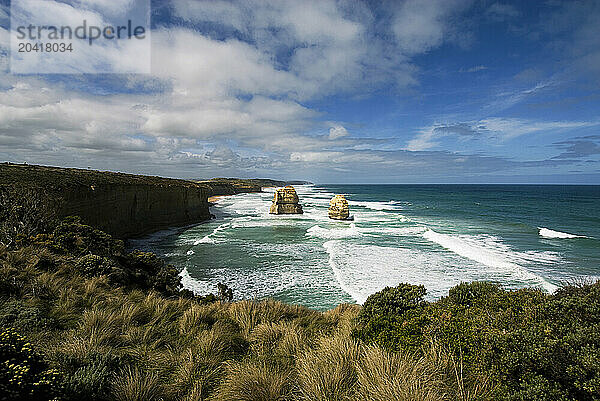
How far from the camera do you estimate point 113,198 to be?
25.0 m

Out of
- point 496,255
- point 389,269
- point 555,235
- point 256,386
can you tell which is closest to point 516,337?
point 256,386

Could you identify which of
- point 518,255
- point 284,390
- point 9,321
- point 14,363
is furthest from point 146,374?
point 518,255

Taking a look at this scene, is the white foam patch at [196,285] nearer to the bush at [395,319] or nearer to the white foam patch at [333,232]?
the bush at [395,319]

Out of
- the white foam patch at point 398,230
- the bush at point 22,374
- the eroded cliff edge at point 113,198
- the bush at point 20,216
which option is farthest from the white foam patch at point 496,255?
the eroded cliff edge at point 113,198

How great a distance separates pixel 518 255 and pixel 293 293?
17.5 meters

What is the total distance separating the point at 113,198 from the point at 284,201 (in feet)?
71.6

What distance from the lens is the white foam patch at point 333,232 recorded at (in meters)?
28.0

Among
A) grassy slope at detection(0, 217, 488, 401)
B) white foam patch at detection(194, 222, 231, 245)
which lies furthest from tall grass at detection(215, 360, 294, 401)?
white foam patch at detection(194, 222, 231, 245)

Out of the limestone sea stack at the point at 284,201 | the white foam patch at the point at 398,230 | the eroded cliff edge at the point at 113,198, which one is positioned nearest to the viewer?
the eroded cliff edge at the point at 113,198

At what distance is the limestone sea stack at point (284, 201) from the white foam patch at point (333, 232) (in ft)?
32.6

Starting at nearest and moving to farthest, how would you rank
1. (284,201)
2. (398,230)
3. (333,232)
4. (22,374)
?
(22,374), (333,232), (398,230), (284,201)

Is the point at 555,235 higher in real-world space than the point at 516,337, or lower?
lower

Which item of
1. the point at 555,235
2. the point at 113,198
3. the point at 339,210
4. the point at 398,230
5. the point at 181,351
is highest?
the point at 113,198

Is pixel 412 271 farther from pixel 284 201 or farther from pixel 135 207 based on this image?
pixel 284 201
